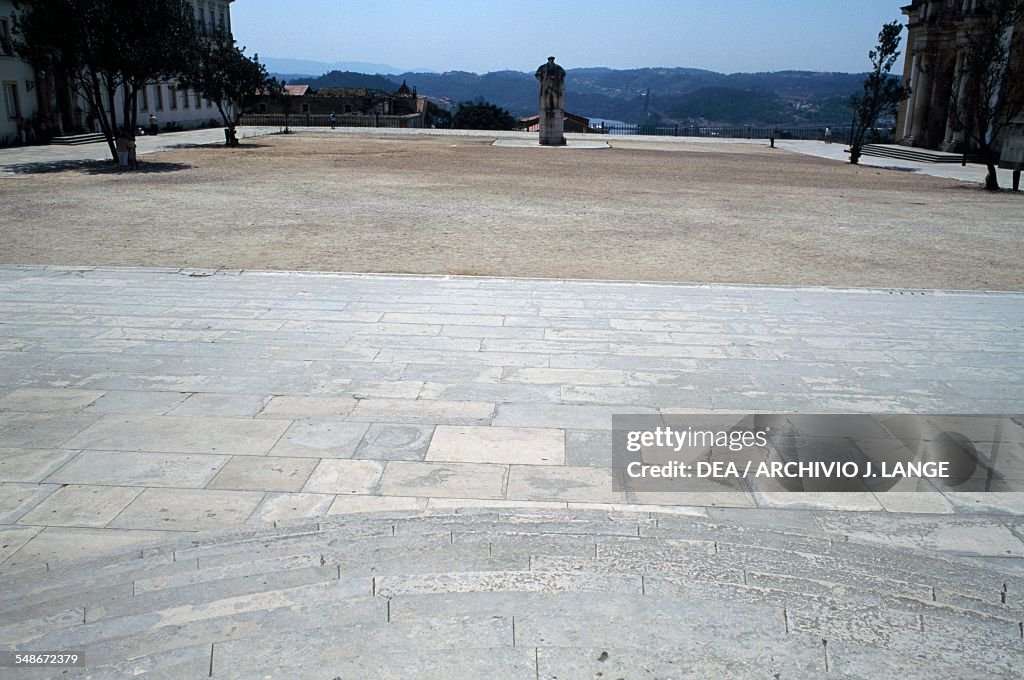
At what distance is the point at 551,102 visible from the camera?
141ft

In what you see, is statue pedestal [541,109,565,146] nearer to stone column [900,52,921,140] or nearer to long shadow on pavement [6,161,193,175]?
stone column [900,52,921,140]

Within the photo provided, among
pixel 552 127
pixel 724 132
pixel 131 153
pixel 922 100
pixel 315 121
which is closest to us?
pixel 131 153

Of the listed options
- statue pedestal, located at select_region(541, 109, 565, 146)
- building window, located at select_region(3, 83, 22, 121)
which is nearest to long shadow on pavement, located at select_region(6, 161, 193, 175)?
building window, located at select_region(3, 83, 22, 121)

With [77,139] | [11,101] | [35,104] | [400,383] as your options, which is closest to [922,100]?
[77,139]

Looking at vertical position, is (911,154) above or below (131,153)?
above

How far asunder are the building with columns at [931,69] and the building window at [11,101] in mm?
44355

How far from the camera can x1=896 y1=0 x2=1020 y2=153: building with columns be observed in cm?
4191

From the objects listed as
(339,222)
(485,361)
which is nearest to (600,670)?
(485,361)

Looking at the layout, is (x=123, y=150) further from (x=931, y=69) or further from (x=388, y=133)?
(x=931, y=69)

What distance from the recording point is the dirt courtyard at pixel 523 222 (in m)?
12.0

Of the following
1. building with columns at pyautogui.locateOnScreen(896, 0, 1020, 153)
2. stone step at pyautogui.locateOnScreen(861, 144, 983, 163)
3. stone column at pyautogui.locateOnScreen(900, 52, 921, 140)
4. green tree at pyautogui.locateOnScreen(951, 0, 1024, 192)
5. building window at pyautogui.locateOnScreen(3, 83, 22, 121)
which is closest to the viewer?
green tree at pyautogui.locateOnScreen(951, 0, 1024, 192)

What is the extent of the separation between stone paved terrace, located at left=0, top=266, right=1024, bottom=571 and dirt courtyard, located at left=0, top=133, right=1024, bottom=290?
165 centimetres

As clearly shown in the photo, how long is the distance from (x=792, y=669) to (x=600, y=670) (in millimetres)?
796

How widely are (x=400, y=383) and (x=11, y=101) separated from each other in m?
38.4
